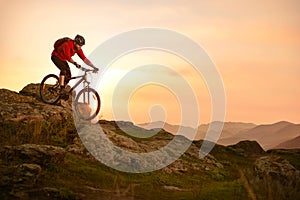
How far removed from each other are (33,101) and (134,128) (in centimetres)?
656

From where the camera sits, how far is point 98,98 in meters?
21.6

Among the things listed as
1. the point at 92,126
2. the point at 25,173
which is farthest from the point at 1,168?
the point at 92,126

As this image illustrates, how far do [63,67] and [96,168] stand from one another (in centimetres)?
704

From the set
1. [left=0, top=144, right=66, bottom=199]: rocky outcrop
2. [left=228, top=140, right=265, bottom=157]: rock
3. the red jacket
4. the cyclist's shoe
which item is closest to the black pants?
the red jacket

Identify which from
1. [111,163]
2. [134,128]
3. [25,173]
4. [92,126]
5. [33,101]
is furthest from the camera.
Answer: [134,128]

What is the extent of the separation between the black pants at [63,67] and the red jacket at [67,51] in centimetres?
23

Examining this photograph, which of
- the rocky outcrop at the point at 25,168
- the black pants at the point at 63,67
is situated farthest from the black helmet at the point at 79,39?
the rocky outcrop at the point at 25,168

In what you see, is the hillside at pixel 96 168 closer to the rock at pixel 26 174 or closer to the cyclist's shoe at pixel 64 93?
the rock at pixel 26 174

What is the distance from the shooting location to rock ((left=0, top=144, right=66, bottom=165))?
14.9m

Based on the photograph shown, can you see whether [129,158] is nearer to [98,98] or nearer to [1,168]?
[98,98]

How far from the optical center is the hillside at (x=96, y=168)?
1324 cm

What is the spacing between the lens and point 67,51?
2112 centimetres

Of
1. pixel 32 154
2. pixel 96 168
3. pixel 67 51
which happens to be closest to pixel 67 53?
pixel 67 51

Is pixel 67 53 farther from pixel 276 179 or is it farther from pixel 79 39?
pixel 276 179
